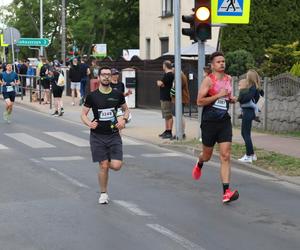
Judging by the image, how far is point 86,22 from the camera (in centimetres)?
5397

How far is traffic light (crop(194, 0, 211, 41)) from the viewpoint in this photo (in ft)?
44.1

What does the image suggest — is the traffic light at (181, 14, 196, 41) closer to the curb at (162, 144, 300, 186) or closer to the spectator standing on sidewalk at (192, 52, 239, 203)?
the curb at (162, 144, 300, 186)

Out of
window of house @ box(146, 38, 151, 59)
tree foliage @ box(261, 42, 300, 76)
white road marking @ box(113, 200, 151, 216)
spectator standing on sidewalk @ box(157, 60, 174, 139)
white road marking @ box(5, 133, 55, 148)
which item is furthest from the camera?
window of house @ box(146, 38, 151, 59)

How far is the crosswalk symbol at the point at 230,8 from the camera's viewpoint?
540 inches

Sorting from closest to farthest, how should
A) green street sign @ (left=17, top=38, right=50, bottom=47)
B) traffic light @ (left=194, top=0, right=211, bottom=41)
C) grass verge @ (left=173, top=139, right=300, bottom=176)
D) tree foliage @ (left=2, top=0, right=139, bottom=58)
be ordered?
grass verge @ (left=173, top=139, right=300, bottom=176) → traffic light @ (left=194, top=0, right=211, bottom=41) → green street sign @ (left=17, top=38, right=50, bottom=47) → tree foliage @ (left=2, top=0, right=139, bottom=58)

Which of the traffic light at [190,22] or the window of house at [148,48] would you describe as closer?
the traffic light at [190,22]

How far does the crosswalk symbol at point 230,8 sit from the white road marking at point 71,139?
4.26m

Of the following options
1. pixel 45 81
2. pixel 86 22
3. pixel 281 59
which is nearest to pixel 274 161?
pixel 281 59

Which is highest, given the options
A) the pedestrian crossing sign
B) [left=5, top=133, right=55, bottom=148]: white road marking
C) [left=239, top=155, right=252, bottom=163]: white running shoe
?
the pedestrian crossing sign

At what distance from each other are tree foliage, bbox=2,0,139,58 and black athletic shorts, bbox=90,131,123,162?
45995 mm

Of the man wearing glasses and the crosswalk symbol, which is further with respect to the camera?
the crosswalk symbol

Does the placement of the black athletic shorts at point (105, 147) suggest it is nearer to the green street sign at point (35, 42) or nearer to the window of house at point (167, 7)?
the green street sign at point (35, 42)

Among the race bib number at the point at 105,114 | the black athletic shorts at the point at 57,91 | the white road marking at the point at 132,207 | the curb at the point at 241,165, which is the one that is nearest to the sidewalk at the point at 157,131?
the black athletic shorts at the point at 57,91

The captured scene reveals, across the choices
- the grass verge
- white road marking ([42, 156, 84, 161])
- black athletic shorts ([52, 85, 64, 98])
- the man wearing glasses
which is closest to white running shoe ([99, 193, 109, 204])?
the man wearing glasses
